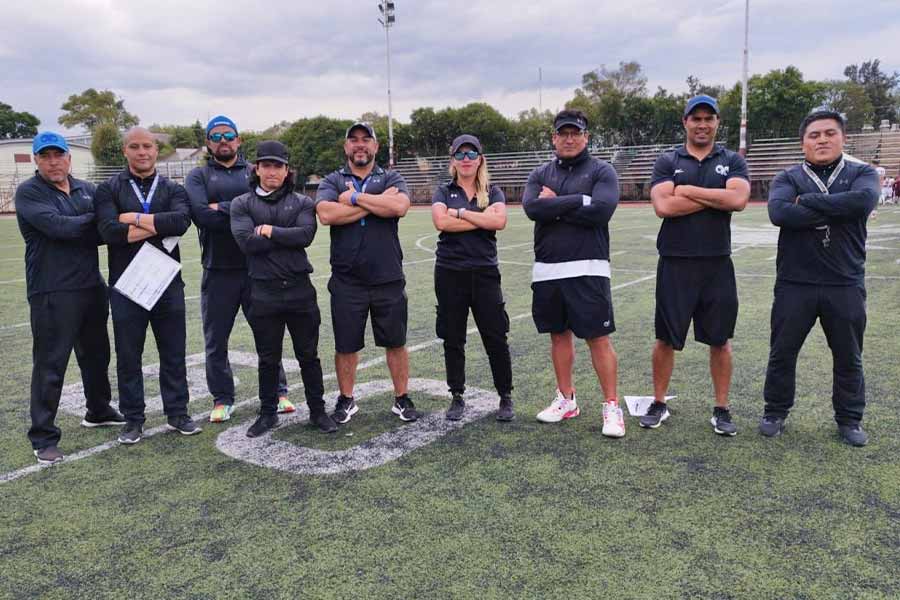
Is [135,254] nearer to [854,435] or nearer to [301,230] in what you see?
[301,230]

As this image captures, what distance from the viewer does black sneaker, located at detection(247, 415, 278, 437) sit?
4.60 m

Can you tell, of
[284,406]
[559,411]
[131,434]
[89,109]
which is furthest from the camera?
[89,109]

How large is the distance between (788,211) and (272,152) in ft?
10.5

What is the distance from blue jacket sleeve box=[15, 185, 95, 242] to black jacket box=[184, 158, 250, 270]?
2.49 feet

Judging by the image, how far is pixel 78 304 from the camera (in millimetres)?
4418

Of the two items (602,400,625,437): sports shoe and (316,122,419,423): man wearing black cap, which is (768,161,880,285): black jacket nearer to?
(602,400,625,437): sports shoe

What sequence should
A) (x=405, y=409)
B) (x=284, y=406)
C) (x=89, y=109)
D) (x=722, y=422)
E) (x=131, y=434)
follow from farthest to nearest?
(x=89, y=109), (x=284, y=406), (x=405, y=409), (x=131, y=434), (x=722, y=422)

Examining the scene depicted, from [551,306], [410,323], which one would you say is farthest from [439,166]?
[551,306]

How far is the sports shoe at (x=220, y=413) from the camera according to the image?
4.90m

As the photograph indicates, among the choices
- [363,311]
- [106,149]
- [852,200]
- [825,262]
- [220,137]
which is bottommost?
[363,311]

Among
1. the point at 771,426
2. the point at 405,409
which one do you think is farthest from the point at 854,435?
the point at 405,409

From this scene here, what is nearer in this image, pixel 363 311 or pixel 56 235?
pixel 56 235

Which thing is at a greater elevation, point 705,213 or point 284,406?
point 705,213

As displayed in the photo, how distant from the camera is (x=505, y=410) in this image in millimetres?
4805
